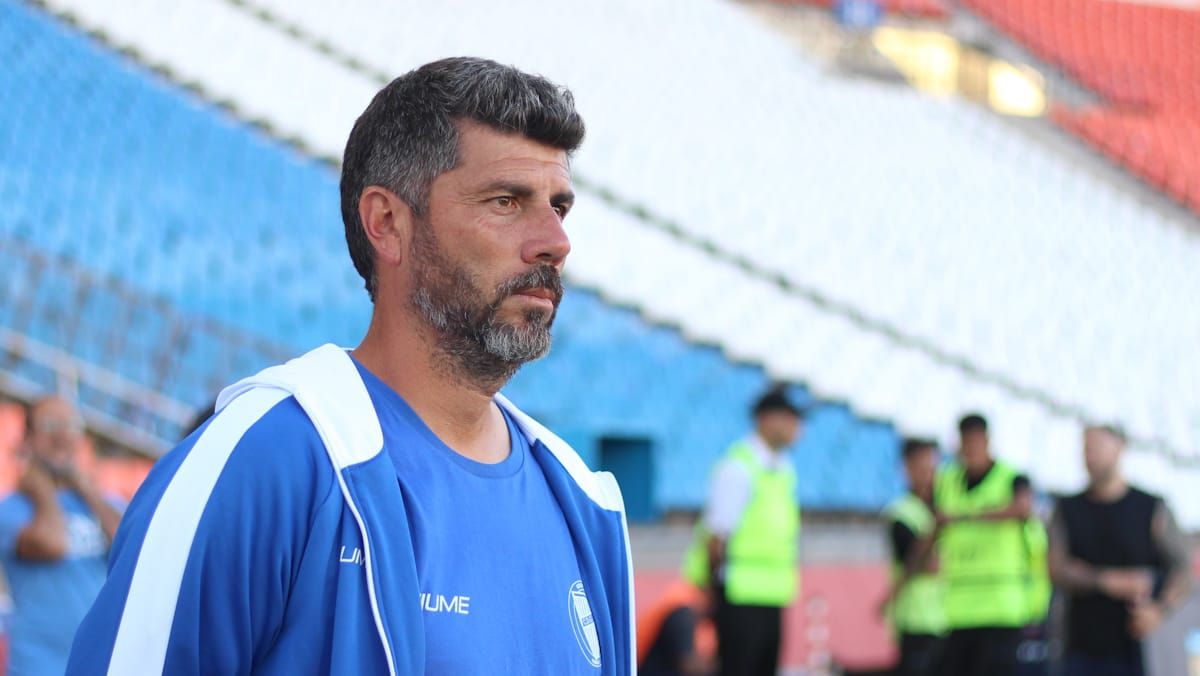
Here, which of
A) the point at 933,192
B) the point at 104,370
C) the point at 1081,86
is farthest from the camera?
the point at 1081,86

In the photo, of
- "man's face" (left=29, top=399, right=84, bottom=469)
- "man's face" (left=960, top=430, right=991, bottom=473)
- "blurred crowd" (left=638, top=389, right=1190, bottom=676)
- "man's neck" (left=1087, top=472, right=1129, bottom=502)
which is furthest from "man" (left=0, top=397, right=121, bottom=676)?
"man's neck" (left=1087, top=472, right=1129, bottom=502)

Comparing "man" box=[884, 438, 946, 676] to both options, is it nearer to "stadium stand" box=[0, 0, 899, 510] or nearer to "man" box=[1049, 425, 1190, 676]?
"man" box=[1049, 425, 1190, 676]

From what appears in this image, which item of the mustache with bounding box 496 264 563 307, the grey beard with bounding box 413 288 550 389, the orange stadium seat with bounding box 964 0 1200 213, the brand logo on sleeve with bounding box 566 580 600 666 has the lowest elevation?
the brand logo on sleeve with bounding box 566 580 600 666

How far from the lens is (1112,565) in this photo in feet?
20.6

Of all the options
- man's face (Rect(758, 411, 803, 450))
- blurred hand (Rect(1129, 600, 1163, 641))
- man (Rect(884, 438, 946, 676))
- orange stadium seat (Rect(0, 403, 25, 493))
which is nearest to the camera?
blurred hand (Rect(1129, 600, 1163, 641))

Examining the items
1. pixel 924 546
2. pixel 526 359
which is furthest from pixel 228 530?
pixel 924 546

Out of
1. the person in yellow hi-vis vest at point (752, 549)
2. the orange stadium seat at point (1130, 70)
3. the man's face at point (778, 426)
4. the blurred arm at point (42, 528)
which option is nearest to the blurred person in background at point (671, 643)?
the person in yellow hi-vis vest at point (752, 549)

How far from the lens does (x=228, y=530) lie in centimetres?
148

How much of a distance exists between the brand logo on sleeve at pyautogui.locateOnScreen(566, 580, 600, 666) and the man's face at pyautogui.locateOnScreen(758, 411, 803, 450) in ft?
16.7

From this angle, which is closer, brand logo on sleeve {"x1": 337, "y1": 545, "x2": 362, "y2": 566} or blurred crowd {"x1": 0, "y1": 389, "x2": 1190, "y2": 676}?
brand logo on sleeve {"x1": 337, "y1": 545, "x2": 362, "y2": 566}

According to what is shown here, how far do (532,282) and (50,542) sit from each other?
3061 mm

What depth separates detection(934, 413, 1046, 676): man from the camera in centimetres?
672

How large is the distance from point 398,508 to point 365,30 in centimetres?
1590

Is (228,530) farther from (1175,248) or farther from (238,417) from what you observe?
(1175,248)
